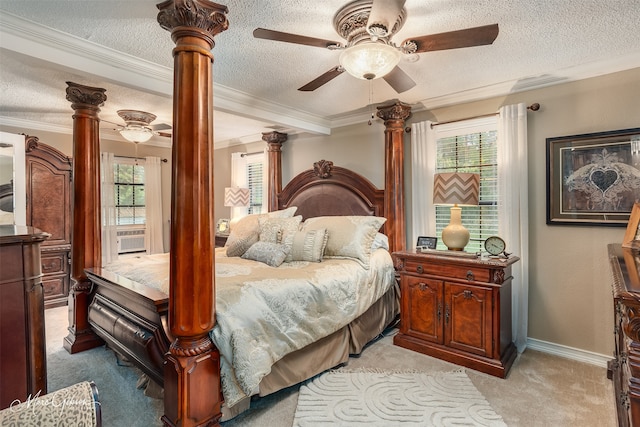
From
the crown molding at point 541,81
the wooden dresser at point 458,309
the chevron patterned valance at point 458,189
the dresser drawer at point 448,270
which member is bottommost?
the wooden dresser at point 458,309

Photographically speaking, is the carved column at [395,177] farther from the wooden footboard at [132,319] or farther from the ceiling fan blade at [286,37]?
the wooden footboard at [132,319]

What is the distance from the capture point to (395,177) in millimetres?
3674

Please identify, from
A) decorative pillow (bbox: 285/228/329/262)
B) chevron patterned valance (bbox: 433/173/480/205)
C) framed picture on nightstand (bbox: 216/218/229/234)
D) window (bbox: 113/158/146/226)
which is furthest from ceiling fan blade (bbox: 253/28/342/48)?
window (bbox: 113/158/146/226)

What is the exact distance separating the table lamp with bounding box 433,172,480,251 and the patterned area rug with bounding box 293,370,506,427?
111 cm

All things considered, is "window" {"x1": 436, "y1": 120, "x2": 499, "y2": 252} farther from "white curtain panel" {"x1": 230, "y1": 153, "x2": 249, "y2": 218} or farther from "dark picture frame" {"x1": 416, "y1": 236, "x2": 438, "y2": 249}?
"white curtain panel" {"x1": 230, "y1": 153, "x2": 249, "y2": 218}

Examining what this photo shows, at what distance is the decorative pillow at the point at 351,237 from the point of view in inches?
123

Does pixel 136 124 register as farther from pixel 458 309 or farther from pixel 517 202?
pixel 517 202

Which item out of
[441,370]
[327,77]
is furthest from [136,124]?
[441,370]

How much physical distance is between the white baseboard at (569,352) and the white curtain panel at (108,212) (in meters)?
5.55

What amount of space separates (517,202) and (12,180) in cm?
563

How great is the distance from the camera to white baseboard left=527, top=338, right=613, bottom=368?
8.88 ft

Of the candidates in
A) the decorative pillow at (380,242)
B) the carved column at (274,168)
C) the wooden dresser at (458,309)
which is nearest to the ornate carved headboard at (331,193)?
the carved column at (274,168)

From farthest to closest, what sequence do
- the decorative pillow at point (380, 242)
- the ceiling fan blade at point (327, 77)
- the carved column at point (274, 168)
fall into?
1. the carved column at point (274, 168)
2. the decorative pillow at point (380, 242)
3. the ceiling fan blade at point (327, 77)

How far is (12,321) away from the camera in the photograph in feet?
4.89
